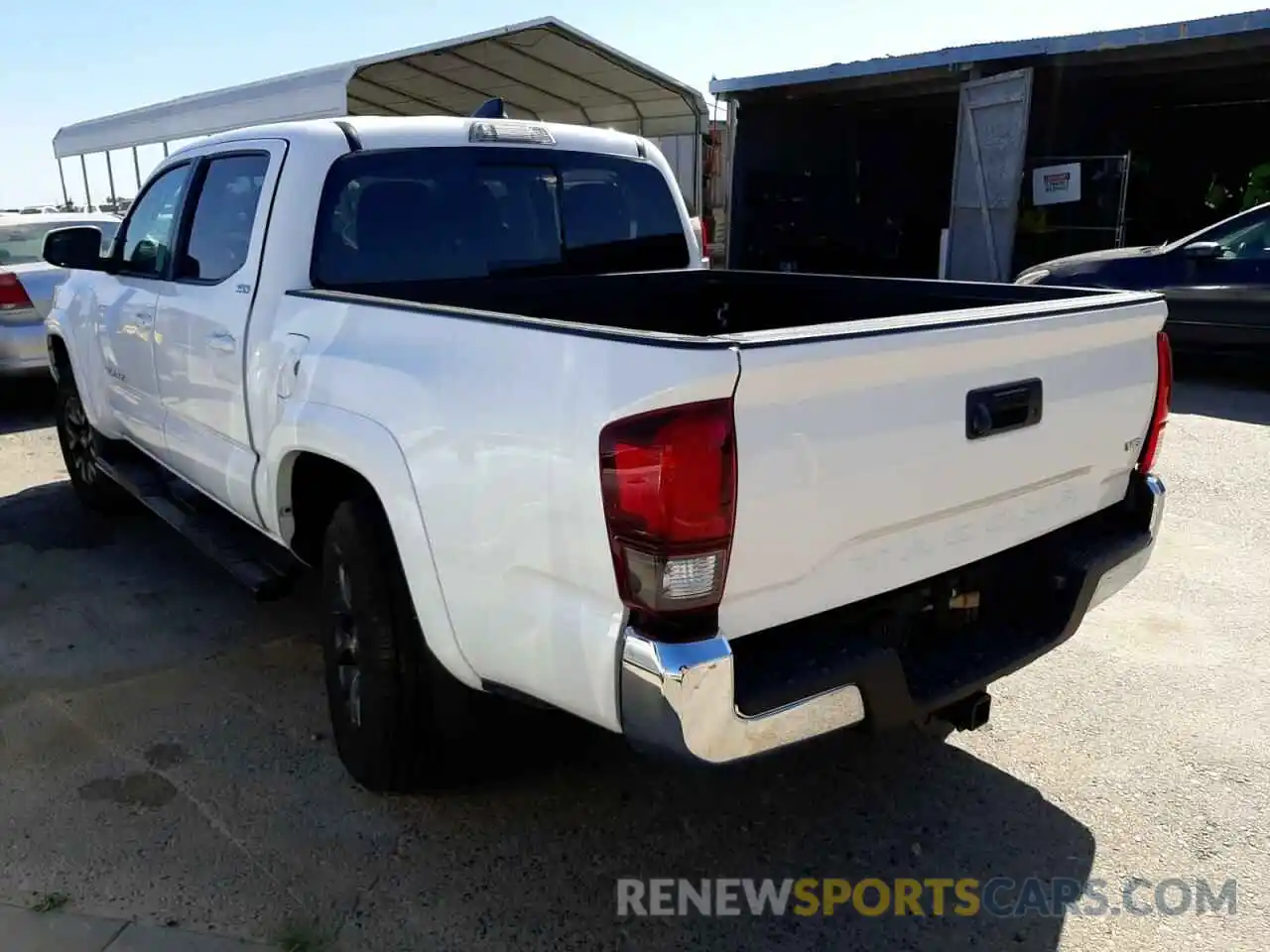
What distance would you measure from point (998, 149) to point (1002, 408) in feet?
39.8

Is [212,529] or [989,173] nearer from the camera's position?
[212,529]

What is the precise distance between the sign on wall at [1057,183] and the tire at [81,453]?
1287 centimetres

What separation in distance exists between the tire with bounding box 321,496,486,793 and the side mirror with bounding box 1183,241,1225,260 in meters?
8.48

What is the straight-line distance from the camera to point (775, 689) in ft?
7.04

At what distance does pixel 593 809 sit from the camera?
3006 millimetres

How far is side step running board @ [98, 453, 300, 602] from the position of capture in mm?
3521

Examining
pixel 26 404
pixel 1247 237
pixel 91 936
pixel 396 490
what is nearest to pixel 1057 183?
pixel 1247 237

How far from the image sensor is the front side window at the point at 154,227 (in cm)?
425

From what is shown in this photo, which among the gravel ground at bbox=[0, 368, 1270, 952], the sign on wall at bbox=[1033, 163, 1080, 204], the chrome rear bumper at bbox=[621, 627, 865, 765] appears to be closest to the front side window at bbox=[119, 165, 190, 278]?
the gravel ground at bbox=[0, 368, 1270, 952]

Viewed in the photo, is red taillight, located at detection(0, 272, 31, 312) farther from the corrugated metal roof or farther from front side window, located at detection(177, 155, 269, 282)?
the corrugated metal roof

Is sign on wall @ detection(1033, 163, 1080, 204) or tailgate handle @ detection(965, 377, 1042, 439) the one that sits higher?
sign on wall @ detection(1033, 163, 1080, 204)

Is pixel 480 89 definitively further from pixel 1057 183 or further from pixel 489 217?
pixel 489 217

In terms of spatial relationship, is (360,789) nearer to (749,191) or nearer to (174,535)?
(174,535)

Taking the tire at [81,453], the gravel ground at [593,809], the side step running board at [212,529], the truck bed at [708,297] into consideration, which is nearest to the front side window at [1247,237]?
the gravel ground at [593,809]
